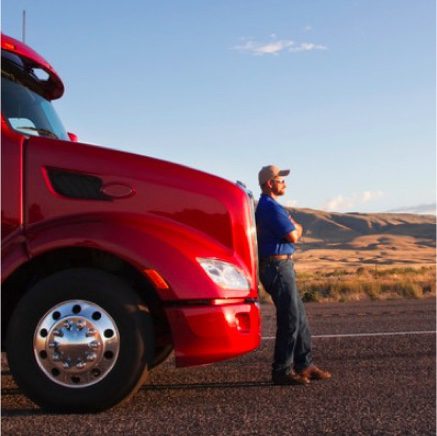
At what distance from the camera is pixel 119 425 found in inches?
138

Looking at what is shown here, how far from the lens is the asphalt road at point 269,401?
343 centimetres

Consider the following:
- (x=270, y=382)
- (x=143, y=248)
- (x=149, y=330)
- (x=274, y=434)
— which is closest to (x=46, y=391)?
(x=149, y=330)

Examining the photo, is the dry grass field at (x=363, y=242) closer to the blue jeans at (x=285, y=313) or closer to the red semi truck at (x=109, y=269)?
the blue jeans at (x=285, y=313)

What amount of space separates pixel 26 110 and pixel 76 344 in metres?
1.86

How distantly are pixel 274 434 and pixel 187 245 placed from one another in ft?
3.90

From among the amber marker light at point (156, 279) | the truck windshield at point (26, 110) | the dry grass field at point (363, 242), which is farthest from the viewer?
the dry grass field at point (363, 242)

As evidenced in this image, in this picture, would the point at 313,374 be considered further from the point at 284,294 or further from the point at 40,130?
the point at 40,130

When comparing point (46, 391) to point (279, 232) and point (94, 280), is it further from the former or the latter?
point (279, 232)

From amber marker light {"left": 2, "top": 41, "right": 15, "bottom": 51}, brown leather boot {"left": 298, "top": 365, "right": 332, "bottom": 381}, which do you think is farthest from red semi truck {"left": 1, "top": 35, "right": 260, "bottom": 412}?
brown leather boot {"left": 298, "top": 365, "right": 332, "bottom": 381}

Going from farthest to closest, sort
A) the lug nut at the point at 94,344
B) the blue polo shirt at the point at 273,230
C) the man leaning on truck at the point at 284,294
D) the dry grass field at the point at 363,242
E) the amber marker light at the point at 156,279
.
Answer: the dry grass field at the point at 363,242, the blue polo shirt at the point at 273,230, the man leaning on truck at the point at 284,294, the amber marker light at the point at 156,279, the lug nut at the point at 94,344

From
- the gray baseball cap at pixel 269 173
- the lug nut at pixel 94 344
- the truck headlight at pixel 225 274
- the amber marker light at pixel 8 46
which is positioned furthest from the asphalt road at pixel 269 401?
the amber marker light at pixel 8 46

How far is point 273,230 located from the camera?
5.04m

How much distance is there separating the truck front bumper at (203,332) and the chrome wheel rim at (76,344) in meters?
0.37

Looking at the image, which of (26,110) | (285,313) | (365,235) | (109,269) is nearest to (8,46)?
(26,110)
